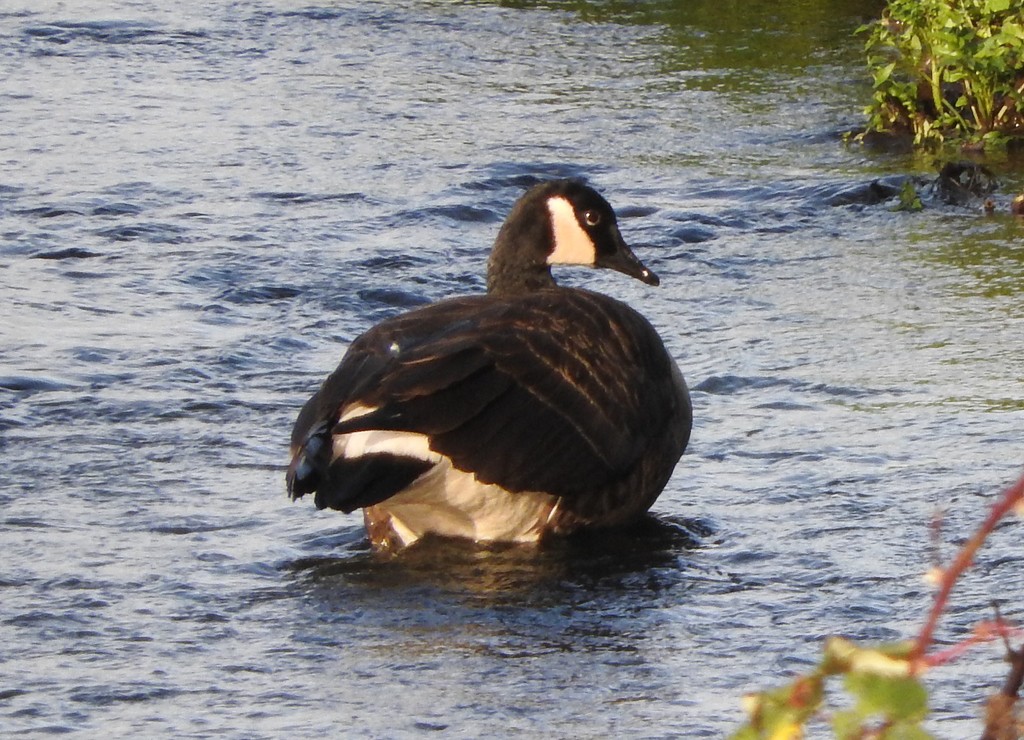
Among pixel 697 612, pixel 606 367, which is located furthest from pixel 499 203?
pixel 697 612

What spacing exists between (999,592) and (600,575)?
109 centimetres

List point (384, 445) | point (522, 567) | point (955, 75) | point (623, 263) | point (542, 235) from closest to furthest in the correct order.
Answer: point (384, 445)
point (522, 567)
point (542, 235)
point (623, 263)
point (955, 75)

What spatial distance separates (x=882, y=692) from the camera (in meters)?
1.42

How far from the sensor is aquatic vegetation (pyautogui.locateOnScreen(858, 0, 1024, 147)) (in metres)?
9.55

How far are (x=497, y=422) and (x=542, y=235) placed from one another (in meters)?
1.31

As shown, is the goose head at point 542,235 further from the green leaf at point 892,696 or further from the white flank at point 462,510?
the green leaf at point 892,696

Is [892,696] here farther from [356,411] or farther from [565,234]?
[565,234]

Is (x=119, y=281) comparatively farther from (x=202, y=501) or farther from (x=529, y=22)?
(x=529, y=22)

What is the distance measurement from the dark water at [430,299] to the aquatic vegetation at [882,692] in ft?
8.14

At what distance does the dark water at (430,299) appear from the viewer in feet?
14.4

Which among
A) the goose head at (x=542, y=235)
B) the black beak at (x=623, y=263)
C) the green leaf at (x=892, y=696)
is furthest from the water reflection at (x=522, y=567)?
the green leaf at (x=892, y=696)

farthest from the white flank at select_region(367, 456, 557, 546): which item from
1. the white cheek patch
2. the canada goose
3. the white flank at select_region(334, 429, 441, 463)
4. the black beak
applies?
the black beak

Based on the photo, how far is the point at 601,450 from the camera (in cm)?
535

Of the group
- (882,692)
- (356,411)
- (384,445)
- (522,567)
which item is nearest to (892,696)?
(882,692)
